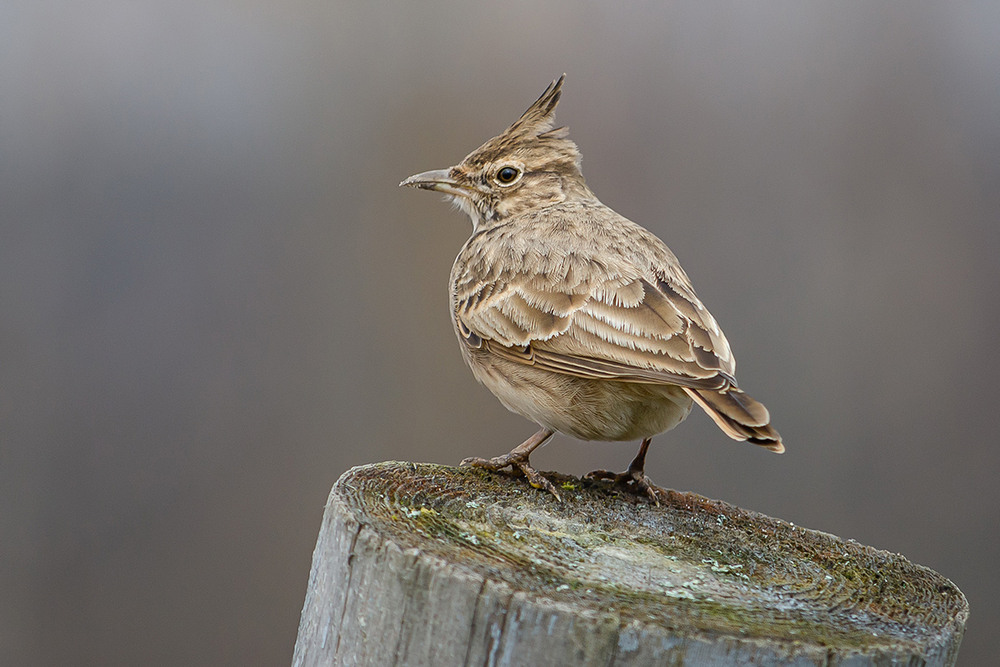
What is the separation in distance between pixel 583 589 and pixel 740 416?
2.53 feet

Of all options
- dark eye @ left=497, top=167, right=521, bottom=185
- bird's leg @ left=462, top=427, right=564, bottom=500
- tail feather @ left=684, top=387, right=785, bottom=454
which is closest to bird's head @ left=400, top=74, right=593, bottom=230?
dark eye @ left=497, top=167, right=521, bottom=185

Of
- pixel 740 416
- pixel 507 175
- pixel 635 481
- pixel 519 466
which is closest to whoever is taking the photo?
pixel 740 416

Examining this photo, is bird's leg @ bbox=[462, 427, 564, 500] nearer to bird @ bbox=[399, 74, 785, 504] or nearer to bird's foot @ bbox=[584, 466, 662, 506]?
bird @ bbox=[399, 74, 785, 504]

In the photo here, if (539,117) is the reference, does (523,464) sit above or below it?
below

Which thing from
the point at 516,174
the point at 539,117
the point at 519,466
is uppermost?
the point at 539,117

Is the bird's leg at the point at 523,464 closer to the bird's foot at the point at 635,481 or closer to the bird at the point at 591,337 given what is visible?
the bird at the point at 591,337

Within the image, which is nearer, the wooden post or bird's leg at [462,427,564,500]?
the wooden post

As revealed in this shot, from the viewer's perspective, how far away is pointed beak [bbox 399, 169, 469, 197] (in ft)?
13.8

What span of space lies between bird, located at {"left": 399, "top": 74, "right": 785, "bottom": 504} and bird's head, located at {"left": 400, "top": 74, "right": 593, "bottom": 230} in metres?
0.20

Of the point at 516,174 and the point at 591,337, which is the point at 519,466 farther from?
the point at 516,174

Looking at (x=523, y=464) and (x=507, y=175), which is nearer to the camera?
(x=523, y=464)

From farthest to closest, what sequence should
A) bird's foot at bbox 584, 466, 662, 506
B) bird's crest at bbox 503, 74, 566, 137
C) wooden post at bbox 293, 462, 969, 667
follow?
bird's crest at bbox 503, 74, 566, 137 < bird's foot at bbox 584, 466, 662, 506 < wooden post at bbox 293, 462, 969, 667

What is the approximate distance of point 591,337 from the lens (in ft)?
10.3

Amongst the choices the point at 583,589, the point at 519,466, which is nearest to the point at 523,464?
the point at 519,466
